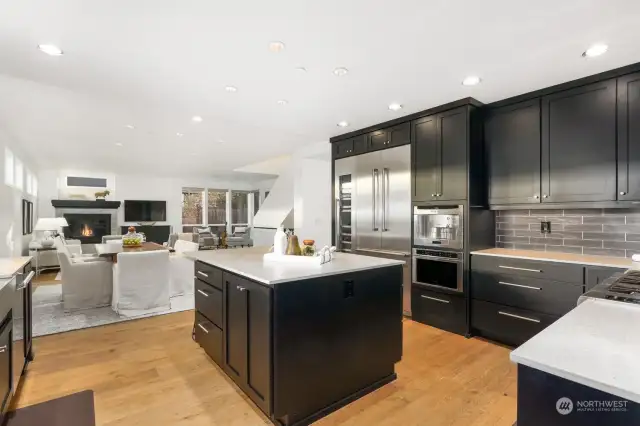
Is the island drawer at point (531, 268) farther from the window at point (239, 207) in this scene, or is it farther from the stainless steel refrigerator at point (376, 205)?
the window at point (239, 207)

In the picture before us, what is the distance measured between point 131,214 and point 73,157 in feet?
10.6

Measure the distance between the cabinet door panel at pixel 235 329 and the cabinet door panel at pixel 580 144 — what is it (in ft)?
9.65

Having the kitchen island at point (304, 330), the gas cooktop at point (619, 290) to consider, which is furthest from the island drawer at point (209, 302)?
the gas cooktop at point (619, 290)

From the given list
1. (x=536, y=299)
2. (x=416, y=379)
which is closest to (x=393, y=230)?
(x=536, y=299)

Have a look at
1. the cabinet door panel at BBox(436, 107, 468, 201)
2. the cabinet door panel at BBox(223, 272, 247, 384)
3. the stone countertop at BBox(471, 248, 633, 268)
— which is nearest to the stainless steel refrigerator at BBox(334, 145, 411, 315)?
the cabinet door panel at BBox(436, 107, 468, 201)

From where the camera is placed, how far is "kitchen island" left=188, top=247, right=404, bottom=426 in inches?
75.0

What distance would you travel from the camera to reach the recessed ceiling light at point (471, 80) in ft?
9.45

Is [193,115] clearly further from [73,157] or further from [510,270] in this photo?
[73,157]

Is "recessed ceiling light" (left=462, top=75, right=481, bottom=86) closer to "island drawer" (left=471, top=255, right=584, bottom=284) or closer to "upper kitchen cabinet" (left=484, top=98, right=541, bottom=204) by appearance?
"upper kitchen cabinet" (left=484, top=98, right=541, bottom=204)

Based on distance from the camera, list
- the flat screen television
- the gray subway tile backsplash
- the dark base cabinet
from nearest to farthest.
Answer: the dark base cabinet < the gray subway tile backsplash < the flat screen television

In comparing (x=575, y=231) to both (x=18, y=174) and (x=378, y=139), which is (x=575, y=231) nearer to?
(x=378, y=139)

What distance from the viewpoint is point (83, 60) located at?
2.55 m

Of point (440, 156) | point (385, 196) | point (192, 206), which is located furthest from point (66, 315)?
point (192, 206)

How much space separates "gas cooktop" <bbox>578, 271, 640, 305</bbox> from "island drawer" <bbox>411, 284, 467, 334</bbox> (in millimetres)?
1758
